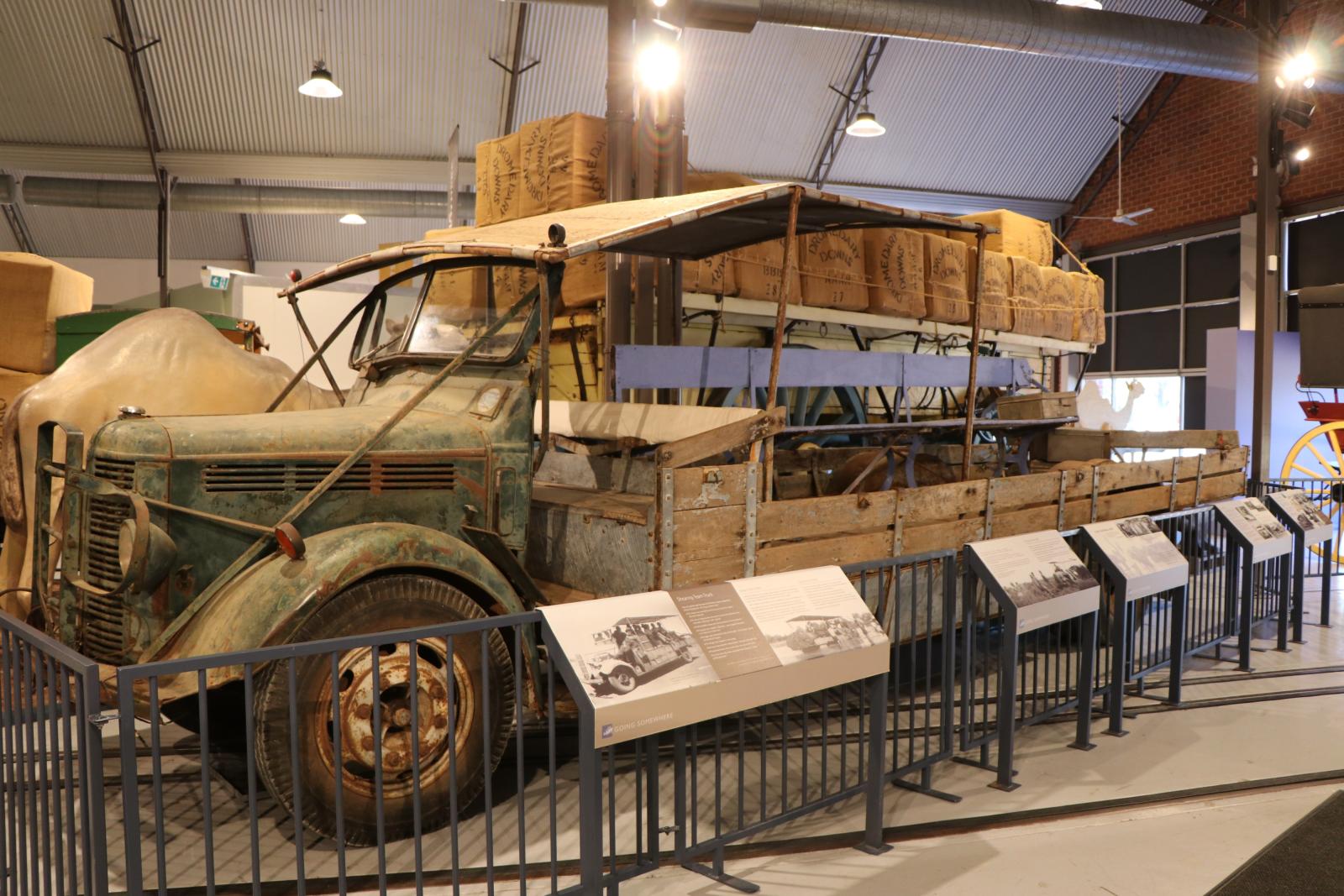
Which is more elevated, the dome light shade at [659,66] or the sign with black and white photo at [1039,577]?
the dome light shade at [659,66]

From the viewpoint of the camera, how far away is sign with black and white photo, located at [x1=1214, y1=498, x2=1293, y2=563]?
6078mm

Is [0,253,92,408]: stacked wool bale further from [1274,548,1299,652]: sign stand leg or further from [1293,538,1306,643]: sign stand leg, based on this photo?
[1293,538,1306,643]: sign stand leg

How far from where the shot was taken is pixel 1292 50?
11836 millimetres

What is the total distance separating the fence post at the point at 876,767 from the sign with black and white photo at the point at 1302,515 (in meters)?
4.82

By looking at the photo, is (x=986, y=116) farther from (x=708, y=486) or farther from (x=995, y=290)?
(x=708, y=486)

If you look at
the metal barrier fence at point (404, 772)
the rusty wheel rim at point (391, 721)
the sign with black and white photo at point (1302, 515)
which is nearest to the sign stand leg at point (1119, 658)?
the metal barrier fence at point (404, 772)

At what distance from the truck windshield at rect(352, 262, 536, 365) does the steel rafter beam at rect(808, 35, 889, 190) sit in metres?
11.3

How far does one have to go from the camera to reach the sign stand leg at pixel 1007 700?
4172mm

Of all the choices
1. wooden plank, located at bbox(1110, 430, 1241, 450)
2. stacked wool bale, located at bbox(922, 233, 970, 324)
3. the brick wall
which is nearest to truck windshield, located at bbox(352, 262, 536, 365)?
stacked wool bale, located at bbox(922, 233, 970, 324)

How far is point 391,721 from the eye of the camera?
3.49 meters

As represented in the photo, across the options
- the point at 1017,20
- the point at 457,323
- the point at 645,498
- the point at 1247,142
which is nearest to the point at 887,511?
the point at 645,498

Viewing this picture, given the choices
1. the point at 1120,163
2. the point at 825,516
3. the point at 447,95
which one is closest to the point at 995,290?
the point at 825,516

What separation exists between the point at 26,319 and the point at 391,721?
7.54 meters

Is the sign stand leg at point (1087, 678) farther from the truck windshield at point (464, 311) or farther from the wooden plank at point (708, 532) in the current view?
the truck windshield at point (464, 311)
